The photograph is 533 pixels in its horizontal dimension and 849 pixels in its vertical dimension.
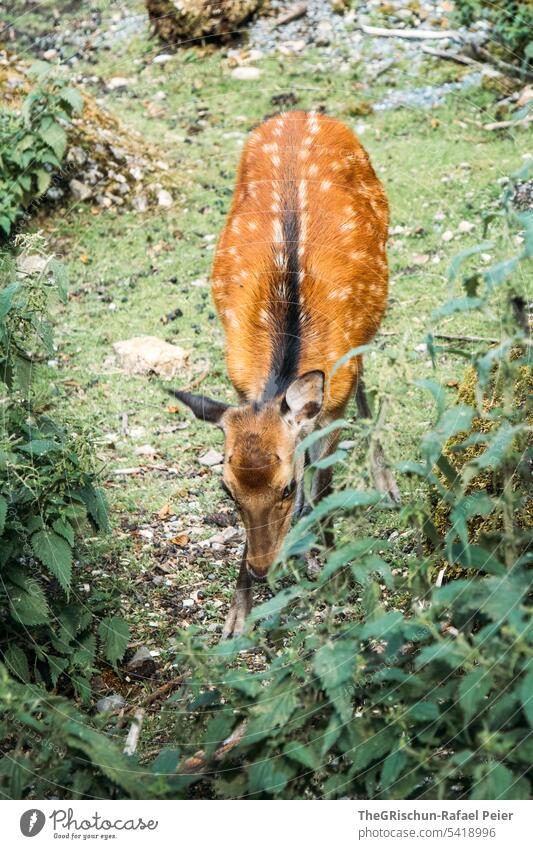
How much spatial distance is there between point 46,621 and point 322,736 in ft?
5.01

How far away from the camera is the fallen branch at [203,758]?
3.06 meters

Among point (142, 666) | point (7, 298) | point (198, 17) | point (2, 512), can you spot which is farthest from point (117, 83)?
point (2, 512)

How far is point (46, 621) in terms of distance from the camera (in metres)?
4.04

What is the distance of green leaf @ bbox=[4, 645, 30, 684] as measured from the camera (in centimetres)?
404

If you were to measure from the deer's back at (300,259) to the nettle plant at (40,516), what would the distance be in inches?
40.5

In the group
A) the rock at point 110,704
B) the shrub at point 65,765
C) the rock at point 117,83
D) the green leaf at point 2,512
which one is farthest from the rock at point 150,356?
the shrub at point 65,765

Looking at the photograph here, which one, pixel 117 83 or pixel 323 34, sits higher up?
pixel 323 34

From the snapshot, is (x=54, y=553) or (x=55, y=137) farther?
(x=55, y=137)

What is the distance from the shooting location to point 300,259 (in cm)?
514

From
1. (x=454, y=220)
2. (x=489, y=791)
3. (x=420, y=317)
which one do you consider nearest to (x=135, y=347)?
(x=420, y=317)

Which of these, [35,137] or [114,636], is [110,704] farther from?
[35,137]

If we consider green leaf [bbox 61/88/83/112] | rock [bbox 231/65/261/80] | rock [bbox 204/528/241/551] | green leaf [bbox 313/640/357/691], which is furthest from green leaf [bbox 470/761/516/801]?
rock [bbox 231/65/261/80]

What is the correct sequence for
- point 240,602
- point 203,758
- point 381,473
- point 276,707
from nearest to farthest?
point 276,707
point 203,758
point 240,602
point 381,473

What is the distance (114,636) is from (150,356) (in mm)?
2699
